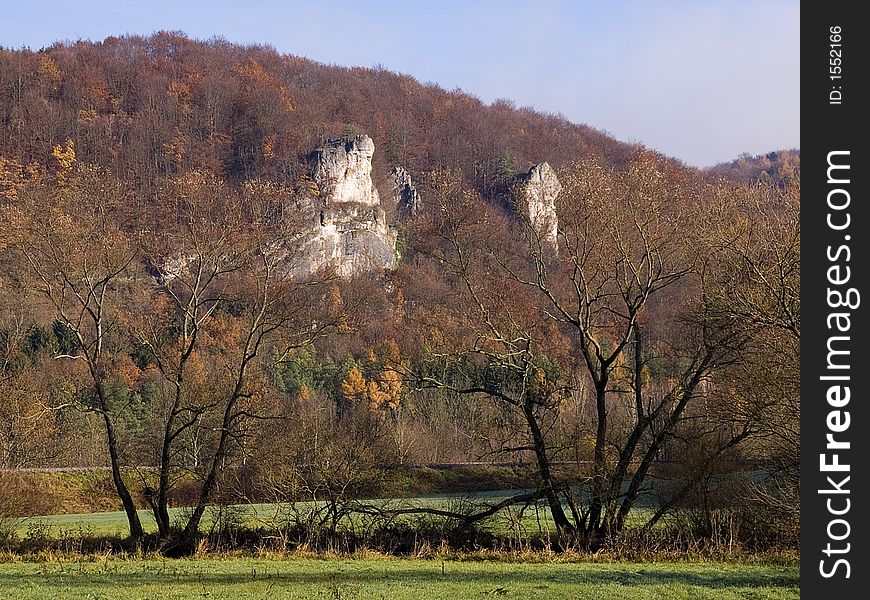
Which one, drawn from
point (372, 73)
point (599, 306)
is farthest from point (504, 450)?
point (372, 73)

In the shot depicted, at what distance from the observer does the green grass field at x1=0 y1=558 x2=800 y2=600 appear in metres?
13.6

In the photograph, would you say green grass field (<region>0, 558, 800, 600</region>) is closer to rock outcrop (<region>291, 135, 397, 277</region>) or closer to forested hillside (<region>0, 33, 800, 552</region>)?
forested hillside (<region>0, 33, 800, 552</region>)

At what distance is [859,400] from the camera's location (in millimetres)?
11734

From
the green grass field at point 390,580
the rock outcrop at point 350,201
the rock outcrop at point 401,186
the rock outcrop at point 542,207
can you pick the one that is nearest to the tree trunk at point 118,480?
the green grass field at point 390,580

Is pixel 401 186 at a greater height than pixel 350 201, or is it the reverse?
pixel 401 186

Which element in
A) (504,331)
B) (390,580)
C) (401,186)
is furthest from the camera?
(401,186)

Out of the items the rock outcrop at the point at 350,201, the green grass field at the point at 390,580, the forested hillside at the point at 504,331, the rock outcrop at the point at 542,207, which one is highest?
the rock outcrop at the point at 350,201

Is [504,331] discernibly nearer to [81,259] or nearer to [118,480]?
[118,480]

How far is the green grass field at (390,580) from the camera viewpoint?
13.6 meters

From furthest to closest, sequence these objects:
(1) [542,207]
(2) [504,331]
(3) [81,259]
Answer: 1. (2) [504,331]
2. (3) [81,259]
3. (1) [542,207]

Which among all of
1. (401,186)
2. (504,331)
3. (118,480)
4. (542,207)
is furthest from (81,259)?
(401,186)

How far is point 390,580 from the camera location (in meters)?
15.6

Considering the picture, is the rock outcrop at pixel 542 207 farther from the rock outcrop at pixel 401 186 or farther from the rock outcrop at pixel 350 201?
the rock outcrop at pixel 401 186

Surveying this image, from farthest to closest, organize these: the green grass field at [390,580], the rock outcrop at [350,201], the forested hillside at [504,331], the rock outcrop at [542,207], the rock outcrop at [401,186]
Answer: the rock outcrop at [401,186] < the rock outcrop at [350,201] < the rock outcrop at [542,207] < the forested hillside at [504,331] < the green grass field at [390,580]
